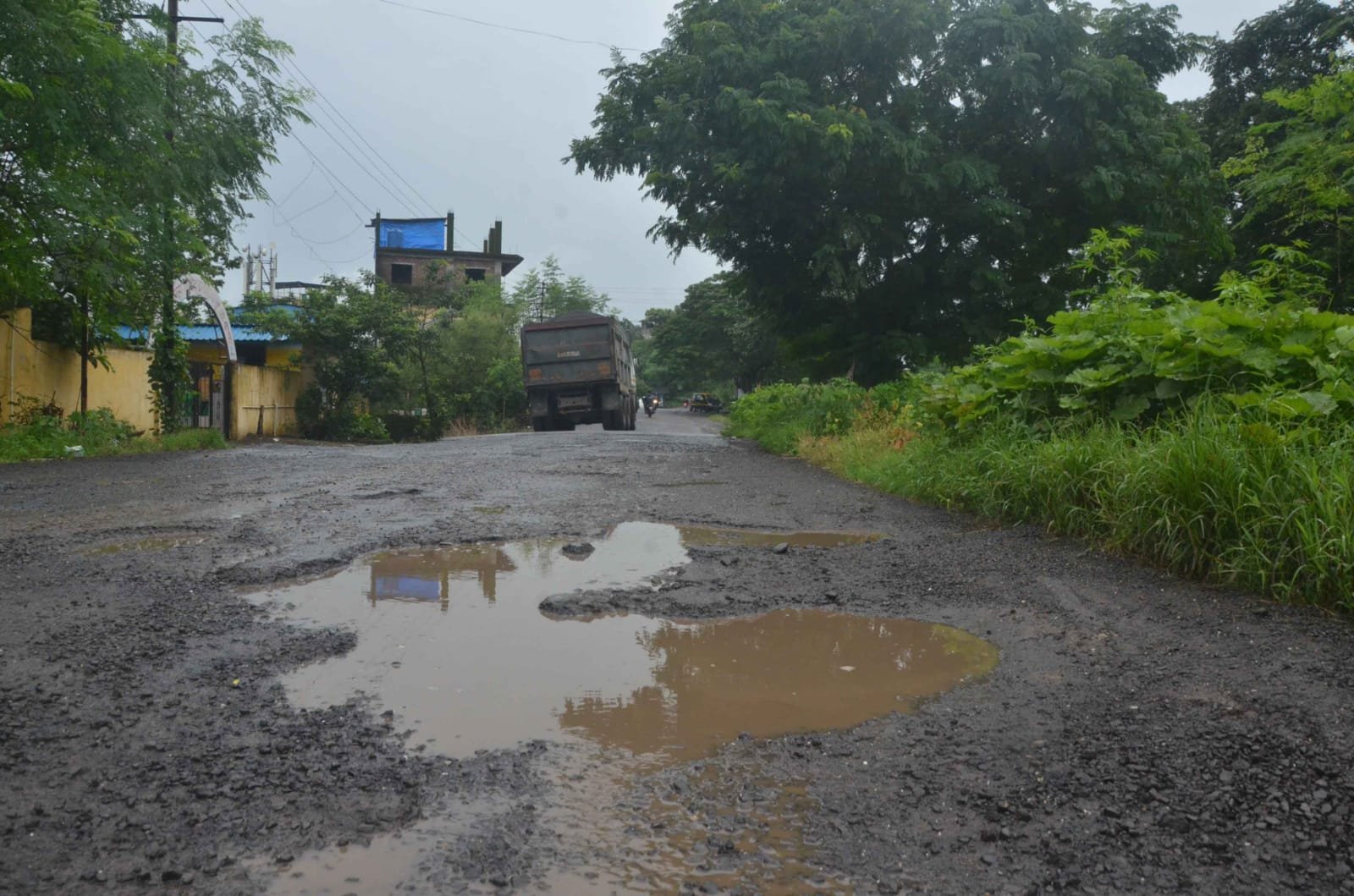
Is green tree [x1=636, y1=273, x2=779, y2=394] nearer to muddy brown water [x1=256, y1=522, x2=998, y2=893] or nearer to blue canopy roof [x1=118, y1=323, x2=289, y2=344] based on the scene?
blue canopy roof [x1=118, y1=323, x2=289, y2=344]

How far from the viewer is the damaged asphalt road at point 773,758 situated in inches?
83.6

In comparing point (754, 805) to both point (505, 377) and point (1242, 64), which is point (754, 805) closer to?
point (1242, 64)

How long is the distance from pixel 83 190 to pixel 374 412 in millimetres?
14876

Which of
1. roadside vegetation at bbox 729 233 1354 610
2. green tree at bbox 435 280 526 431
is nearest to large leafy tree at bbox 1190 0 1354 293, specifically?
roadside vegetation at bbox 729 233 1354 610

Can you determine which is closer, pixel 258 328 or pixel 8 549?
pixel 8 549

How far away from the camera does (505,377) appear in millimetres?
36969

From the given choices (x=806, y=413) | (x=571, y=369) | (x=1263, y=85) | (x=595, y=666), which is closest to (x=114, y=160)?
(x=806, y=413)

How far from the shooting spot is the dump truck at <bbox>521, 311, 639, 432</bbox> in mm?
25406

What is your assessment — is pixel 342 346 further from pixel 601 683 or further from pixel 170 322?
pixel 601 683

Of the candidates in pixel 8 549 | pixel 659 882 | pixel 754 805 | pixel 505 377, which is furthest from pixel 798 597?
pixel 505 377

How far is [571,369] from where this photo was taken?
2548 cm

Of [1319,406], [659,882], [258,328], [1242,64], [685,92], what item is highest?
[1242,64]

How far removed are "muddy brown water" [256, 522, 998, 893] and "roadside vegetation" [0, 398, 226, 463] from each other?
10248 millimetres

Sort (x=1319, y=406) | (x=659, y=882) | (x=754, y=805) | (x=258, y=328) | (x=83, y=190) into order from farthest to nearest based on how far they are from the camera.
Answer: (x=258, y=328) → (x=83, y=190) → (x=1319, y=406) → (x=754, y=805) → (x=659, y=882)
